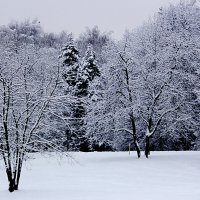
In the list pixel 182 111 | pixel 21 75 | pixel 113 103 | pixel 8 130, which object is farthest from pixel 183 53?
pixel 8 130

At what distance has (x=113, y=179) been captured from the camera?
20594 millimetres

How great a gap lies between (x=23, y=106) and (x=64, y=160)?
40.6ft

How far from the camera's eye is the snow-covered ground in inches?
591

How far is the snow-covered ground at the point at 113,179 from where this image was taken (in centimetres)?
1501

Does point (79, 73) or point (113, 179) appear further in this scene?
point (79, 73)

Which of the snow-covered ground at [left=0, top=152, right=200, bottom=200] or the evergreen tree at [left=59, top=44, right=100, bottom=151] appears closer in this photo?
the snow-covered ground at [left=0, top=152, right=200, bottom=200]

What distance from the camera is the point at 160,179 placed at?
2012cm

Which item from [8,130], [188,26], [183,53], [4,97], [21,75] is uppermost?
[188,26]

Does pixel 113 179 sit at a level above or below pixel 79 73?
below

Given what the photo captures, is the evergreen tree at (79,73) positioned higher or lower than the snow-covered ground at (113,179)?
higher

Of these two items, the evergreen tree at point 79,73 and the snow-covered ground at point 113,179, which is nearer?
the snow-covered ground at point 113,179

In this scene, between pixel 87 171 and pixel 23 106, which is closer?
pixel 23 106

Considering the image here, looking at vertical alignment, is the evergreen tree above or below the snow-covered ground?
above

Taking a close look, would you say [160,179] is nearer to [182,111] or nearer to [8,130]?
[8,130]
